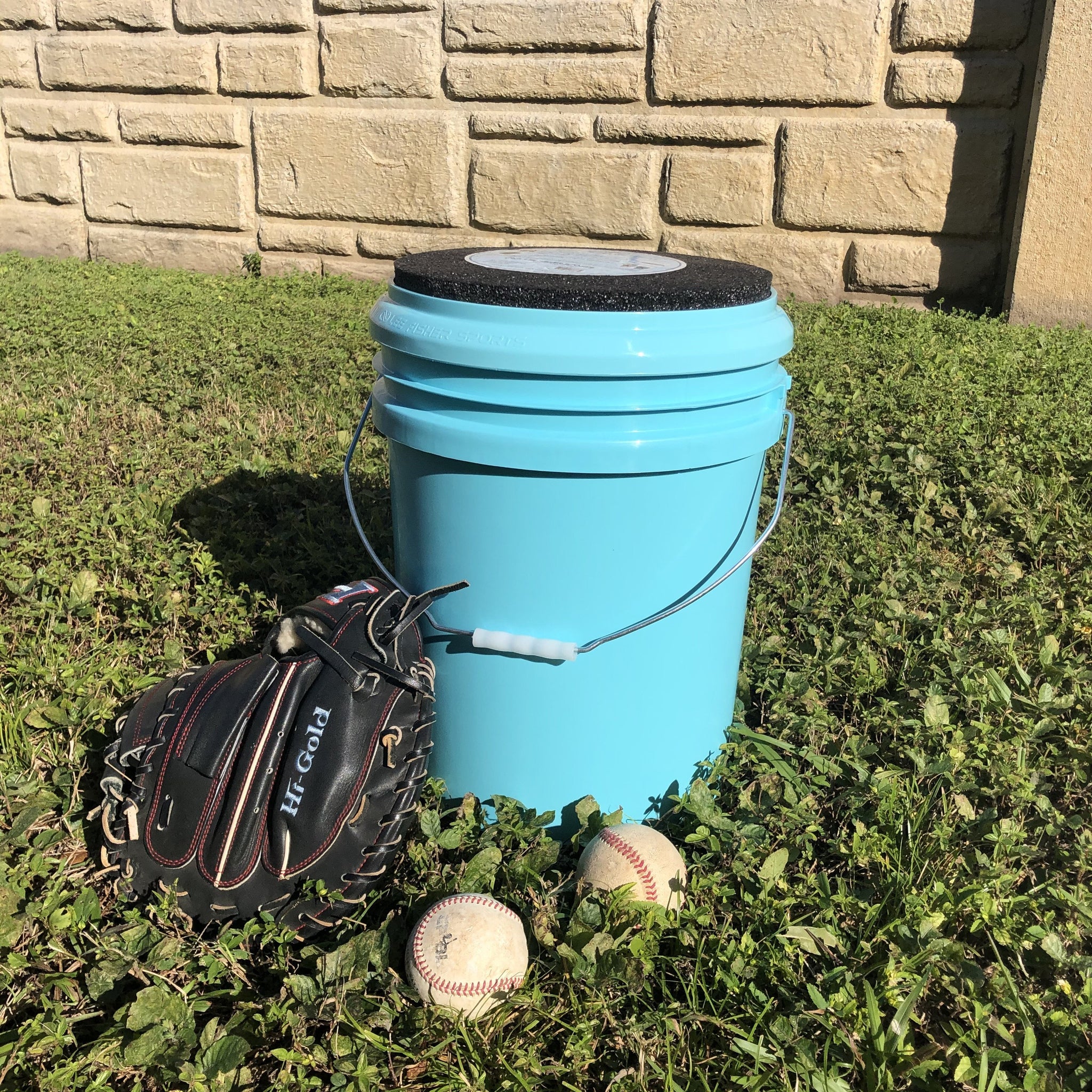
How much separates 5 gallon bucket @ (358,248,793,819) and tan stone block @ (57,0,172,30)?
5691 mm

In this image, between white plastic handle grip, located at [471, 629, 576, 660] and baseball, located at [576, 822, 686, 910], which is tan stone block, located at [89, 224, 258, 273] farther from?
baseball, located at [576, 822, 686, 910]

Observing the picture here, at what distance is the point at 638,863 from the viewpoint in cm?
184

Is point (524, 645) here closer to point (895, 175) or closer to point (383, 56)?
point (895, 175)

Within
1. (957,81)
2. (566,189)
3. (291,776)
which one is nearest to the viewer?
(291,776)

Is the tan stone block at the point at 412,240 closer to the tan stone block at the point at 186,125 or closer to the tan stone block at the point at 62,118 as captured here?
the tan stone block at the point at 186,125

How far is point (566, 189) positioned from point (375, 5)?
163cm

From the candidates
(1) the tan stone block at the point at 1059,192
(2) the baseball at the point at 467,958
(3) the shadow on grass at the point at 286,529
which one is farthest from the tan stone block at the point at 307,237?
(2) the baseball at the point at 467,958

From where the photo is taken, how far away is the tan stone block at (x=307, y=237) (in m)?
6.58

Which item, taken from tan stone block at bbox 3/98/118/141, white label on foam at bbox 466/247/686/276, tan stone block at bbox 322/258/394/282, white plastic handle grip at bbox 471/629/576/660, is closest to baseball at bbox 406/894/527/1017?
white plastic handle grip at bbox 471/629/576/660

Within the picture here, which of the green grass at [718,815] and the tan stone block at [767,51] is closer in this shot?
the green grass at [718,815]

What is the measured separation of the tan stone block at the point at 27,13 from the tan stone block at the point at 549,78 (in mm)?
3001

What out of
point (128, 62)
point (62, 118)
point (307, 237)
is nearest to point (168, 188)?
point (128, 62)

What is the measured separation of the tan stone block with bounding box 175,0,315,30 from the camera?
20.3 feet

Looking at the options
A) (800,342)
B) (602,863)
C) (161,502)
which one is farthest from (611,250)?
(800,342)
